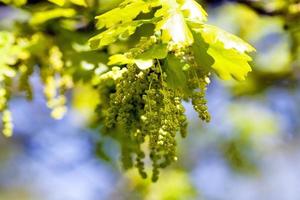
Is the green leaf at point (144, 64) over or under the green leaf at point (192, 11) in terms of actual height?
under

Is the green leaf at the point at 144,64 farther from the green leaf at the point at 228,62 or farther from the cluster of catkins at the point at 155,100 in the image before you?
the green leaf at the point at 228,62

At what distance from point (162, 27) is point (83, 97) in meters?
2.61

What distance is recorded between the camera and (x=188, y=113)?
4410 mm

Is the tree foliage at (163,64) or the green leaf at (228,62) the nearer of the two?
the tree foliage at (163,64)

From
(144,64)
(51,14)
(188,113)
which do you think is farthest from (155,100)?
(188,113)

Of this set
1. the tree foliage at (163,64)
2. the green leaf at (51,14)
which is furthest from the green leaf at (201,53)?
the green leaf at (51,14)

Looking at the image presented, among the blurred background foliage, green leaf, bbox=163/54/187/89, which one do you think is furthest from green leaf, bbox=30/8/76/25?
green leaf, bbox=163/54/187/89

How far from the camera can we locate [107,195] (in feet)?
18.5

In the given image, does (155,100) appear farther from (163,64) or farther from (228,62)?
(228,62)

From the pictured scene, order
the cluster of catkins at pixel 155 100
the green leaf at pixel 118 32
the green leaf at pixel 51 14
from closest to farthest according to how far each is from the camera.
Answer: the cluster of catkins at pixel 155 100 → the green leaf at pixel 118 32 → the green leaf at pixel 51 14

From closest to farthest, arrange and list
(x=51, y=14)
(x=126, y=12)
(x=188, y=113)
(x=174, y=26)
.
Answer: (x=174, y=26) < (x=126, y=12) < (x=51, y=14) < (x=188, y=113)

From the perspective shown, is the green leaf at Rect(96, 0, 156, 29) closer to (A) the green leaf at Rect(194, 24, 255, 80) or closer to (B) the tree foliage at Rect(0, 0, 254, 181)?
(B) the tree foliage at Rect(0, 0, 254, 181)

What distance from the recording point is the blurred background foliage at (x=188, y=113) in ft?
9.20

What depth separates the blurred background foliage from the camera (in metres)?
2.80
